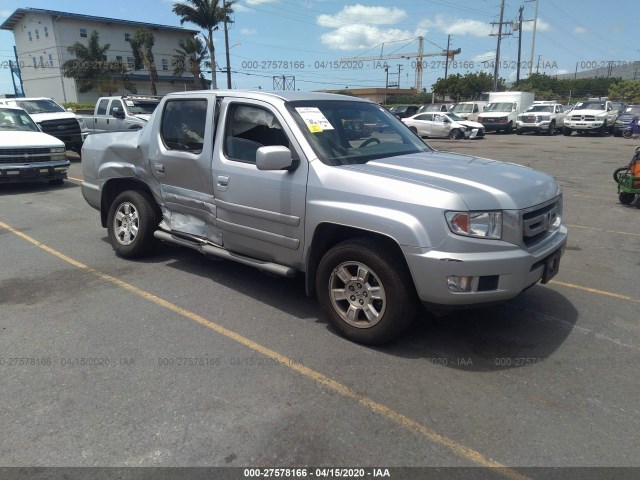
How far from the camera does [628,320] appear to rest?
427cm

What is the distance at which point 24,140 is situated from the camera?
1072 centimetres

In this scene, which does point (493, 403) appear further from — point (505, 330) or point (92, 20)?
point (92, 20)

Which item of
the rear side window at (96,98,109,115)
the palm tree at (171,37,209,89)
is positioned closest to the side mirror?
the rear side window at (96,98,109,115)

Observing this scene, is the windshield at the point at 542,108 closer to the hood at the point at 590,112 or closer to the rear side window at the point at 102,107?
the hood at the point at 590,112

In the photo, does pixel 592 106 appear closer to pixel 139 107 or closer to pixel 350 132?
pixel 139 107

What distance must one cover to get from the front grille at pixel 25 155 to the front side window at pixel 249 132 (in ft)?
26.4

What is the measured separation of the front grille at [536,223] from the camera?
3.52 metres

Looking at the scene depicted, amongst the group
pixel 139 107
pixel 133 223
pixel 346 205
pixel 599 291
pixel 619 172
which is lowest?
pixel 599 291

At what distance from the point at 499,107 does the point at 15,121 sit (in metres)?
30.1

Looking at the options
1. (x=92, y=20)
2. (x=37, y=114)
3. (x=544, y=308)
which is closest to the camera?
(x=544, y=308)

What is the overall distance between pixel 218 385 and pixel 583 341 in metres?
2.84

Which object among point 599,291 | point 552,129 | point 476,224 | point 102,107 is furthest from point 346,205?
point 552,129

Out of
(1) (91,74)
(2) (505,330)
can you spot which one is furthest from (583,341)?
(1) (91,74)

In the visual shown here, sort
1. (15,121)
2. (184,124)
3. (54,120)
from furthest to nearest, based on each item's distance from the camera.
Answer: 1. (54,120)
2. (15,121)
3. (184,124)
